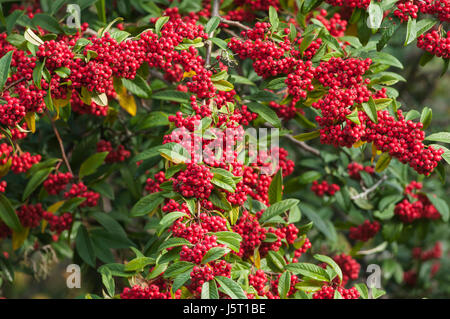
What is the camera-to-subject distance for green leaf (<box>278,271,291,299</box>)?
2.65m

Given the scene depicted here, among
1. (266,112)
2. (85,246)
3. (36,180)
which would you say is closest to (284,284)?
(266,112)

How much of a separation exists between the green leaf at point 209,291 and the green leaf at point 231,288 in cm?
3

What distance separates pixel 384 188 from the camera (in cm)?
393

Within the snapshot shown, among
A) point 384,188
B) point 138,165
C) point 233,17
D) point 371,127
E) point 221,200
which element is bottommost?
point 384,188

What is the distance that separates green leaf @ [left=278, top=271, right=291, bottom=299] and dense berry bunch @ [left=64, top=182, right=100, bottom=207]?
126cm

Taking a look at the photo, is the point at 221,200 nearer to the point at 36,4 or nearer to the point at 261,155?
the point at 261,155

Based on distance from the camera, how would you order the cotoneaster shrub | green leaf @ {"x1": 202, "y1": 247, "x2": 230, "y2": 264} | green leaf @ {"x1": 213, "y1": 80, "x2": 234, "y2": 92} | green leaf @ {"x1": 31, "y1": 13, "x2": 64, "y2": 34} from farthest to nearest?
1. green leaf @ {"x1": 31, "y1": 13, "x2": 64, "y2": 34}
2. green leaf @ {"x1": 213, "y1": 80, "x2": 234, "y2": 92}
3. the cotoneaster shrub
4. green leaf @ {"x1": 202, "y1": 247, "x2": 230, "y2": 264}

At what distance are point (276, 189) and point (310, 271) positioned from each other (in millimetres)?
442

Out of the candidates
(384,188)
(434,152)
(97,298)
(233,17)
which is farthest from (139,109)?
(434,152)

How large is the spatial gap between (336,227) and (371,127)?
1635mm

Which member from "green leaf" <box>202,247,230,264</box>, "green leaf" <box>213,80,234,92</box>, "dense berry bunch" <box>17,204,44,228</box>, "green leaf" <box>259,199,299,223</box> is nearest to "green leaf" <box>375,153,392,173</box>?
"green leaf" <box>259,199,299,223</box>

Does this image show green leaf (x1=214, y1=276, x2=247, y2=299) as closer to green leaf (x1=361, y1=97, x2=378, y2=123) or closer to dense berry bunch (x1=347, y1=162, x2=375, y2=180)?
green leaf (x1=361, y1=97, x2=378, y2=123)

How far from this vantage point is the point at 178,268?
2.32 m

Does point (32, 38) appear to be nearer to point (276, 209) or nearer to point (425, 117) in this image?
point (276, 209)
